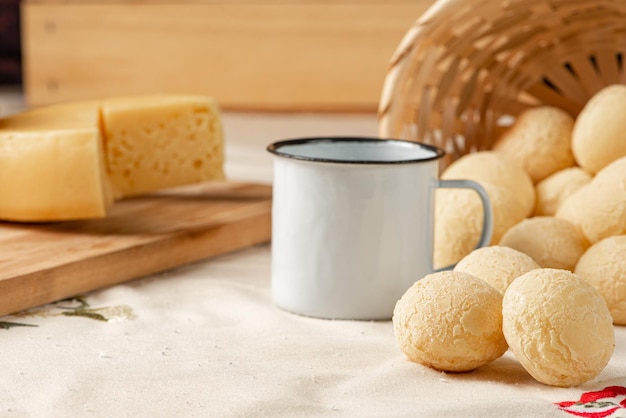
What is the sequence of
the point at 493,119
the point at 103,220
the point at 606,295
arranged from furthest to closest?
the point at 493,119 → the point at 103,220 → the point at 606,295

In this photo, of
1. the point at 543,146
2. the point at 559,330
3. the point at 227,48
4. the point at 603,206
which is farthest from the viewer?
the point at 227,48

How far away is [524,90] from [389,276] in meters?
0.51

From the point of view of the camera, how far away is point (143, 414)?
23.6 inches

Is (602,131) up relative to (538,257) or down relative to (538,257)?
up

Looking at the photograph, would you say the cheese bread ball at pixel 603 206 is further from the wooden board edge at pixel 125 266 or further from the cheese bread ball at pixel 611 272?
the wooden board edge at pixel 125 266

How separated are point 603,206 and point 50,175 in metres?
0.59

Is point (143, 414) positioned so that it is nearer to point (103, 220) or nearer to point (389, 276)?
point (389, 276)

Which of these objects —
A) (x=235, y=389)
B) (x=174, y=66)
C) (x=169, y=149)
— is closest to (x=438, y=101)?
(x=169, y=149)

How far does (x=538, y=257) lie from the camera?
87cm

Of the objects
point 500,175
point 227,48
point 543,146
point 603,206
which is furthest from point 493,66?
point 227,48

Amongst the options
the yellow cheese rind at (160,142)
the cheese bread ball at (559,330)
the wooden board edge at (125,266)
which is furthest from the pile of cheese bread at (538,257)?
the yellow cheese rind at (160,142)

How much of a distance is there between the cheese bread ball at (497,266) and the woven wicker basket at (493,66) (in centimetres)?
27

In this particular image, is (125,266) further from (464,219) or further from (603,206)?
(603,206)

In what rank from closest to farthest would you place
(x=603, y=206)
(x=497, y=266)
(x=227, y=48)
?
(x=497, y=266), (x=603, y=206), (x=227, y=48)
